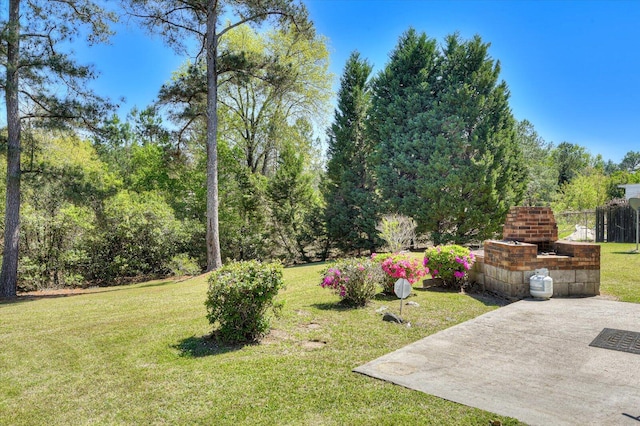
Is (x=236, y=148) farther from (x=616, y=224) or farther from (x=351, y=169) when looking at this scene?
(x=616, y=224)

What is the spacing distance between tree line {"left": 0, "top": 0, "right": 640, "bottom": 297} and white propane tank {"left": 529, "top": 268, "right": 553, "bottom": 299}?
9590 millimetres

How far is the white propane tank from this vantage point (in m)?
6.04

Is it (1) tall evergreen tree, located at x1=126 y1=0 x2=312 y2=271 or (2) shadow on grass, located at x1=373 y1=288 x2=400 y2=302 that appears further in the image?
(1) tall evergreen tree, located at x1=126 y1=0 x2=312 y2=271

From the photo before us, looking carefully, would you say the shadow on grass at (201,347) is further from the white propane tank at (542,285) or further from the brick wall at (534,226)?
the brick wall at (534,226)

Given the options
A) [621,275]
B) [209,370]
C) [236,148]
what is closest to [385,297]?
[209,370]

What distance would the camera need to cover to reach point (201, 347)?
4.20 meters

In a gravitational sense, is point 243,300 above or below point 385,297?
above

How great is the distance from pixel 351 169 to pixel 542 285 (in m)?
12.9

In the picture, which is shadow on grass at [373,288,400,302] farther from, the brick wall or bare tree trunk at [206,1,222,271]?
bare tree trunk at [206,1,222,271]

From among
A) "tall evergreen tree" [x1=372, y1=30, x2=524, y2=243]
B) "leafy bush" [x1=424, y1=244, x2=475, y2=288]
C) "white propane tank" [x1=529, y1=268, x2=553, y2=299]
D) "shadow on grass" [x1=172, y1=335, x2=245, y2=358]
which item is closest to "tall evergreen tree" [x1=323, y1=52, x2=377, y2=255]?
"tall evergreen tree" [x1=372, y1=30, x2=524, y2=243]

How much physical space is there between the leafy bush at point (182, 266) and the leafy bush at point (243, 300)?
1095cm

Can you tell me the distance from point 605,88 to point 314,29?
1331 centimetres

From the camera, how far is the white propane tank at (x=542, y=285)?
19.8 feet

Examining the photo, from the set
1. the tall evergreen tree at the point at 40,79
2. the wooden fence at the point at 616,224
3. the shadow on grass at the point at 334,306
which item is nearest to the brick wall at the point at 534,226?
the shadow on grass at the point at 334,306
